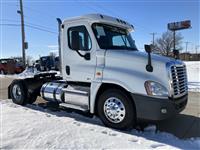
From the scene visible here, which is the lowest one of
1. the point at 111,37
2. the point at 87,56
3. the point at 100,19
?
the point at 87,56

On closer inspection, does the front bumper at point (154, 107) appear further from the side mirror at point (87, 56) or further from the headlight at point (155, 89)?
the side mirror at point (87, 56)

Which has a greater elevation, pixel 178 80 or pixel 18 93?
pixel 178 80

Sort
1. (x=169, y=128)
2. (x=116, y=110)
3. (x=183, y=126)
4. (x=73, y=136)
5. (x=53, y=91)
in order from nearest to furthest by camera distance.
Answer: (x=73, y=136) < (x=116, y=110) < (x=169, y=128) < (x=183, y=126) < (x=53, y=91)

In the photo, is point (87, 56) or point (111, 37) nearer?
point (87, 56)

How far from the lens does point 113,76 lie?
18.8ft

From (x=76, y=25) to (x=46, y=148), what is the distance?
11.2ft

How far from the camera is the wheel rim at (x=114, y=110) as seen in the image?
5.62 m

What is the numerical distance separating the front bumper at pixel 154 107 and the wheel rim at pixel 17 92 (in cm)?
469

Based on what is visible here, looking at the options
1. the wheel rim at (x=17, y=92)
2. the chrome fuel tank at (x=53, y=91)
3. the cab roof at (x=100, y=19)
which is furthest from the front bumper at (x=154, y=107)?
the wheel rim at (x=17, y=92)

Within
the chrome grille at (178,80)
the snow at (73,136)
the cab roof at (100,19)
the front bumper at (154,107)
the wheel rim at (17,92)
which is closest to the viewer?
the snow at (73,136)

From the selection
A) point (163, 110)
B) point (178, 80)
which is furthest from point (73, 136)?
point (178, 80)

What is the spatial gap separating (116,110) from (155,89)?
101 centimetres

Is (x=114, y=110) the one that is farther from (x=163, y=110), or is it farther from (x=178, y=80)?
(x=178, y=80)

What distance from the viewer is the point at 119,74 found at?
5629mm
